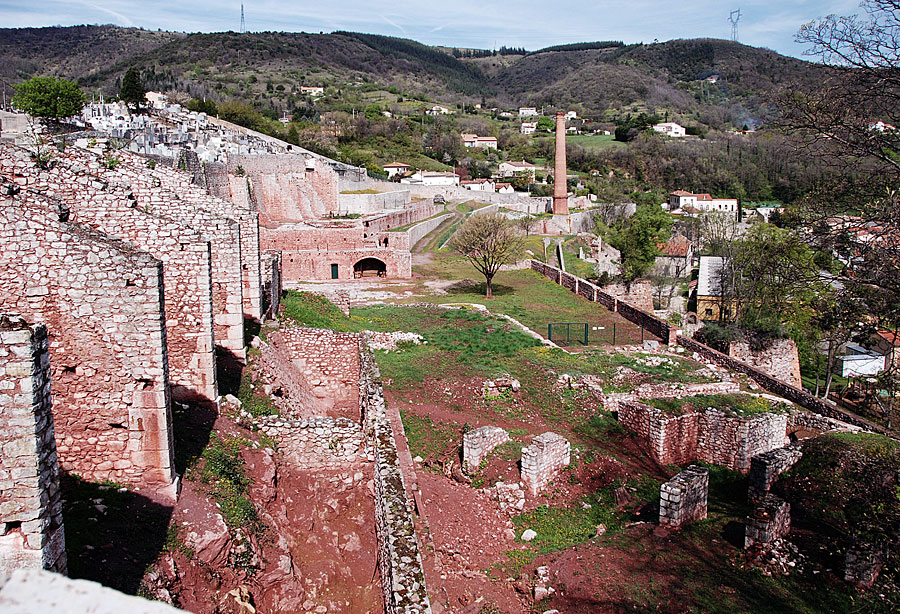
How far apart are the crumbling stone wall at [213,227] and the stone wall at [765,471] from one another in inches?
356

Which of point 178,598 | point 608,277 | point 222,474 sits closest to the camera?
point 178,598

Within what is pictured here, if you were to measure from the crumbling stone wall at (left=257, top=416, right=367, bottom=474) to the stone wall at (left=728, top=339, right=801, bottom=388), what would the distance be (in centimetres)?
1930

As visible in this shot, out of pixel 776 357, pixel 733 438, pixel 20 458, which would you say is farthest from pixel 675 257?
pixel 20 458

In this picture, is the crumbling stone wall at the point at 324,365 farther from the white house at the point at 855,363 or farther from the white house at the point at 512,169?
the white house at the point at 512,169

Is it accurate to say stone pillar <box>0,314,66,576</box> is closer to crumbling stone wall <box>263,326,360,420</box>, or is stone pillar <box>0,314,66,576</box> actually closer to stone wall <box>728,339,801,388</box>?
crumbling stone wall <box>263,326,360,420</box>

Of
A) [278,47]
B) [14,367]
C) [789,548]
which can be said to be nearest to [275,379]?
[14,367]

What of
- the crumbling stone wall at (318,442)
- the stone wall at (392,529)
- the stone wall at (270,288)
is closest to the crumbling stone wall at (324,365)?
the stone wall at (270,288)

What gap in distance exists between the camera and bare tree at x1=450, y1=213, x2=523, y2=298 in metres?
35.2

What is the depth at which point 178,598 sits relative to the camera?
486cm

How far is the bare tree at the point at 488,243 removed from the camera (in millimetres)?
35250

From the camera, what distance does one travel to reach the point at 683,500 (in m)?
9.16

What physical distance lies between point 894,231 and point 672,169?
386 ft

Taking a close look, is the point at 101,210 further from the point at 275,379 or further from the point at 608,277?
the point at 608,277

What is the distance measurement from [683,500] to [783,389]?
12066mm
